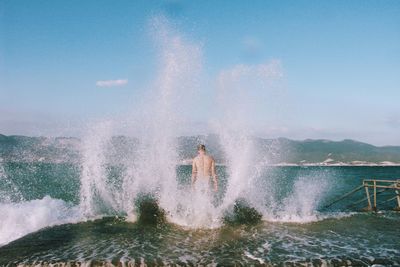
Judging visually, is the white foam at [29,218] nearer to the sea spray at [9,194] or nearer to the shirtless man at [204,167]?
the sea spray at [9,194]

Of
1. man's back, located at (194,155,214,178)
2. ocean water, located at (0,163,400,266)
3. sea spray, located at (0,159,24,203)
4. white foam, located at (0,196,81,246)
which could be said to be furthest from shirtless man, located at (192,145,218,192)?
sea spray, located at (0,159,24,203)

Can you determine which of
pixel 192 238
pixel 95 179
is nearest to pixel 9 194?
pixel 95 179

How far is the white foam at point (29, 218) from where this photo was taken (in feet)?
40.1

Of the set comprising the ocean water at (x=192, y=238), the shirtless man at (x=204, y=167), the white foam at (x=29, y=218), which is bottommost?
the ocean water at (x=192, y=238)

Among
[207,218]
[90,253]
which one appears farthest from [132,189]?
[90,253]

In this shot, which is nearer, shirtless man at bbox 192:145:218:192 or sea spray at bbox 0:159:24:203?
shirtless man at bbox 192:145:218:192

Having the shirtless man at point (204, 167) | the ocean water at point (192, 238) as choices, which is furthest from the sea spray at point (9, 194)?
the shirtless man at point (204, 167)

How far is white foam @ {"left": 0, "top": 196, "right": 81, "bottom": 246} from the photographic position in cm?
1223

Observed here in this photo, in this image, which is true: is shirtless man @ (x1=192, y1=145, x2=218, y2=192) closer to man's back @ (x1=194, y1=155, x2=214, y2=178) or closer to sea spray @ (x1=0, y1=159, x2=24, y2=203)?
man's back @ (x1=194, y1=155, x2=214, y2=178)

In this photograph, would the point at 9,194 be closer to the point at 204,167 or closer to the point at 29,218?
the point at 29,218

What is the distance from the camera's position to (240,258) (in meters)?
Result: 8.46

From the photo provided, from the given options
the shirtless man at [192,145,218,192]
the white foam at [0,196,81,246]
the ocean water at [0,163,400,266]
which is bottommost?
the ocean water at [0,163,400,266]

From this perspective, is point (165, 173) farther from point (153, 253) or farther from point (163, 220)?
point (153, 253)

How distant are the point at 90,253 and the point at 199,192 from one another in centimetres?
570
